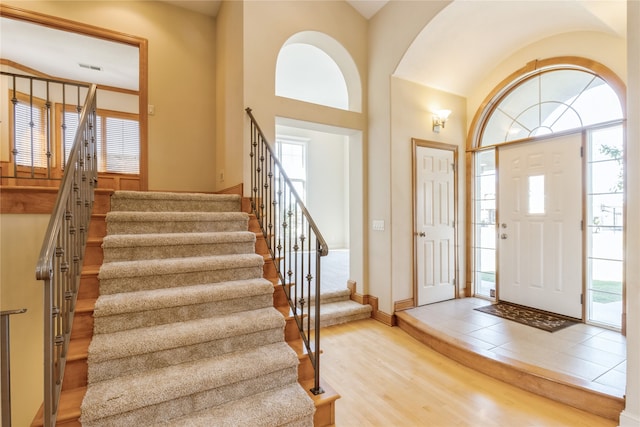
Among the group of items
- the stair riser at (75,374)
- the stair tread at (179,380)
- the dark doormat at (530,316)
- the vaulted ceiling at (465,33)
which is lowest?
the dark doormat at (530,316)

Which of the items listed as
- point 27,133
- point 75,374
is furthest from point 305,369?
point 27,133

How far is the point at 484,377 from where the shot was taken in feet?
8.25

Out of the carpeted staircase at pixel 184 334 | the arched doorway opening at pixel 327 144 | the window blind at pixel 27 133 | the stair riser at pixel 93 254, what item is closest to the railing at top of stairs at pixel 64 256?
the stair riser at pixel 93 254

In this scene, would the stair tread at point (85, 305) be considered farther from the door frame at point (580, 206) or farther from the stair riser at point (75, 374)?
the door frame at point (580, 206)

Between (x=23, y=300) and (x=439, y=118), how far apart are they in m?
4.68

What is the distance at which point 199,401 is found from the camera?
170cm

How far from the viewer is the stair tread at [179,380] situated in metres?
1.52

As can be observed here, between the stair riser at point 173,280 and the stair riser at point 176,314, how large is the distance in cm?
24

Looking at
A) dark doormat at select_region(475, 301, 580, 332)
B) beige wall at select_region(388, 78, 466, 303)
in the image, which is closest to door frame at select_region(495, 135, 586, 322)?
dark doormat at select_region(475, 301, 580, 332)

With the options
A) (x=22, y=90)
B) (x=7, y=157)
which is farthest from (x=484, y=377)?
(x=22, y=90)

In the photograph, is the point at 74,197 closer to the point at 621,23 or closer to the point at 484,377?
the point at 484,377

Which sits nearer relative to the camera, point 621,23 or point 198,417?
point 198,417

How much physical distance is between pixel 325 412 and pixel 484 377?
1478 mm

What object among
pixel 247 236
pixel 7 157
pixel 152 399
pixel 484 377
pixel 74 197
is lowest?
pixel 484 377
